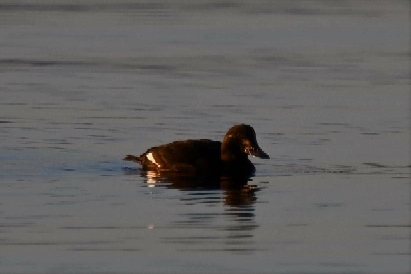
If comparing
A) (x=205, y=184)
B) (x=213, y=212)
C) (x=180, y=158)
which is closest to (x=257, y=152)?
(x=180, y=158)

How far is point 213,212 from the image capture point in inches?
544

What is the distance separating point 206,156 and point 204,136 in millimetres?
2107

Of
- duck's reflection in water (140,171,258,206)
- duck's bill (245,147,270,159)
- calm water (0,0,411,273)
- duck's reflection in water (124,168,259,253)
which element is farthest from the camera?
duck's bill (245,147,270,159)

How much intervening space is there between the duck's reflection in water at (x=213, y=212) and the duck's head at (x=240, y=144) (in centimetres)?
39

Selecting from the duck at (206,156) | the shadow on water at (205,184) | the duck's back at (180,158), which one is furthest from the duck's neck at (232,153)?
the shadow on water at (205,184)

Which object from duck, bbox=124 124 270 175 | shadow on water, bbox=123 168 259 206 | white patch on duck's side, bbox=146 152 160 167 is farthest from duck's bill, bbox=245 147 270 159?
white patch on duck's side, bbox=146 152 160 167

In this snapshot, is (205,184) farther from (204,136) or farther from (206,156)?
(204,136)

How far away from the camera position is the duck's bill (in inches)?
670

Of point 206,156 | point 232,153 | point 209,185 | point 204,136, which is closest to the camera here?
point 209,185

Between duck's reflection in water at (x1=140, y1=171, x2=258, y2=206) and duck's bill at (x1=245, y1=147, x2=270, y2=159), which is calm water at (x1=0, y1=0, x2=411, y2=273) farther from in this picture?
duck's bill at (x1=245, y1=147, x2=270, y2=159)

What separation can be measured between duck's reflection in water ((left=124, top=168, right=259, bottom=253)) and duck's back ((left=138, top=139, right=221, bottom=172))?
0.50 ft

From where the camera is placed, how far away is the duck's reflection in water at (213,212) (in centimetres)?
1220

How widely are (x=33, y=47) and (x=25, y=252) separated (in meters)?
20.2

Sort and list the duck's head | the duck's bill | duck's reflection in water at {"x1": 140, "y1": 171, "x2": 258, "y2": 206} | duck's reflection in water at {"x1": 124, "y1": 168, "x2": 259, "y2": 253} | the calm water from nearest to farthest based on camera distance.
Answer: the calm water, duck's reflection in water at {"x1": 124, "y1": 168, "x2": 259, "y2": 253}, duck's reflection in water at {"x1": 140, "y1": 171, "x2": 258, "y2": 206}, the duck's bill, the duck's head
